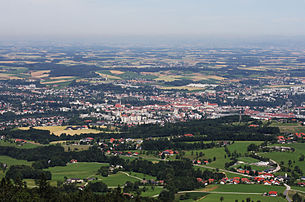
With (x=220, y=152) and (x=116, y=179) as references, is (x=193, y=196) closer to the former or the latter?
(x=116, y=179)

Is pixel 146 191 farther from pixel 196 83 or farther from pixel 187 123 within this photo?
pixel 196 83

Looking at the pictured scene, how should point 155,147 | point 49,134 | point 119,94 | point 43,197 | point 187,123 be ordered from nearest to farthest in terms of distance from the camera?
point 43,197 → point 155,147 → point 49,134 → point 187,123 → point 119,94

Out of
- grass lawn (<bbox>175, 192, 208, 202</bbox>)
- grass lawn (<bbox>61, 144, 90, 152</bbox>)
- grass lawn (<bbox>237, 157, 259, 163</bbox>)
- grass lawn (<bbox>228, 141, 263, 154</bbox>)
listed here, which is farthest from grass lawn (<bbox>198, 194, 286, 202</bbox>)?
grass lawn (<bbox>61, 144, 90, 152</bbox>)

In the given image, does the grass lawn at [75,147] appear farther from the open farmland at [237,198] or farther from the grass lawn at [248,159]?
the open farmland at [237,198]

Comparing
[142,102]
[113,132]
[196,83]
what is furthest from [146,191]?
[196,83]

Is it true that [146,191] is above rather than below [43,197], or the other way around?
below

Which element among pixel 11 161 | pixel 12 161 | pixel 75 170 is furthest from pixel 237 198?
pixel 11 161

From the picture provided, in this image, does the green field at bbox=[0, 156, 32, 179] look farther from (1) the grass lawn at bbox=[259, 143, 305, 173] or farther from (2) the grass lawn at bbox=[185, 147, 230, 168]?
(1) the grass lawn at bbox=[259, 143, 305, 173]

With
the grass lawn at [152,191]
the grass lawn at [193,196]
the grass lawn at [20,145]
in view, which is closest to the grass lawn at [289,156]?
the grass lawn at [193,196]
